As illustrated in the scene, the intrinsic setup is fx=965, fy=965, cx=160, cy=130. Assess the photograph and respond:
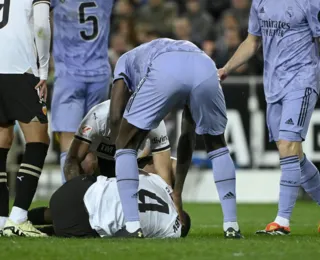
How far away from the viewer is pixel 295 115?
8.32 m

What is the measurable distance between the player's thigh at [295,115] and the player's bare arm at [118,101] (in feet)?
4.87

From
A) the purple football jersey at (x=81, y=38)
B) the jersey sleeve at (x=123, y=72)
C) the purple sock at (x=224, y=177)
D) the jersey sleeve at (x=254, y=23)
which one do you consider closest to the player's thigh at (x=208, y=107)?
the purple sock at (x=224, y=177)

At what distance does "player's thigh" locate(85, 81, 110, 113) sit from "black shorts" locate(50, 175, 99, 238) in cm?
253

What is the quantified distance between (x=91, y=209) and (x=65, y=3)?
3144mm

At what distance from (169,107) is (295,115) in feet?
4.97

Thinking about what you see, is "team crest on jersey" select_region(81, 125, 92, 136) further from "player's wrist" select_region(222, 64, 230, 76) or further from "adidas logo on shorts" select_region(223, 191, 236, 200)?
"adidas logo on shorts" select_region(223, 191, 236, 200)

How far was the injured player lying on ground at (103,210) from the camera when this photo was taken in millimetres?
7422

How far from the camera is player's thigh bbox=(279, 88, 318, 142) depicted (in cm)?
831

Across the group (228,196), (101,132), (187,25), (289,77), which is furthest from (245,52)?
(187,25)

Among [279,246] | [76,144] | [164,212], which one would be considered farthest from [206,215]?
[279,246]

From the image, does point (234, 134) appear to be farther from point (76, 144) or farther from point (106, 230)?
point (106, 230)

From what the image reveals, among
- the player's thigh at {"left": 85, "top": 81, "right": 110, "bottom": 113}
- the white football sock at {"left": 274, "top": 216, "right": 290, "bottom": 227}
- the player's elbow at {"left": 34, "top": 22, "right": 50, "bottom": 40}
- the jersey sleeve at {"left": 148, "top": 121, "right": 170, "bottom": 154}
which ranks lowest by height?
the white football sock at {"left": 274, "top": 216, "right": 290, "bottom": 227}

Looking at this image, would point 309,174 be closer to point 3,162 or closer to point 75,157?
point 75,157

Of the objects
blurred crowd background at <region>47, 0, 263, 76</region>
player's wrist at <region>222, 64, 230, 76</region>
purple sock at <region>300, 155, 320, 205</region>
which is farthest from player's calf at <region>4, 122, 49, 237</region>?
blurred crowd background at <region>47, 0, 263, 76</region>
